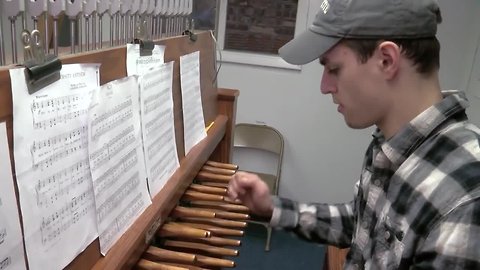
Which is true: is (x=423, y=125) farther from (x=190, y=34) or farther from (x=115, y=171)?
(x=190, y=34)

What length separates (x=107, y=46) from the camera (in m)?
0.82

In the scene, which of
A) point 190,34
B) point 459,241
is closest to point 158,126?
point 190,34

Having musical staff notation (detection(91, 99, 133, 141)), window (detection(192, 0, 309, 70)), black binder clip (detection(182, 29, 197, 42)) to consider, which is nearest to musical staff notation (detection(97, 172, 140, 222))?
musical staff notation (detection(91, 99, 133, 141))

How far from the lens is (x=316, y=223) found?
118cm

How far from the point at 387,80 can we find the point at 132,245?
22.6 inches

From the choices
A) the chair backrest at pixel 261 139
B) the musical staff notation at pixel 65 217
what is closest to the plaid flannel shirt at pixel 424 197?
the musical staff notation at pixel 65 217

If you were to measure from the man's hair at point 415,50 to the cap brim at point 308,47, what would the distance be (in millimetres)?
44

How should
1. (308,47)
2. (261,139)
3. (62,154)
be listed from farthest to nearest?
(261,139)
(308,47)
(62,154)

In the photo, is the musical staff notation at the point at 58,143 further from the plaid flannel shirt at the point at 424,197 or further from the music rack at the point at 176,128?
the plaid flannel shirt at the point at 424,197

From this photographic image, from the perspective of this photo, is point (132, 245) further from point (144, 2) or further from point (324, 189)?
point (324, 189)

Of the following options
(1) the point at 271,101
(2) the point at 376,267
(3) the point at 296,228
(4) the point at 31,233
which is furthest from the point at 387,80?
(1) the point at 271,101

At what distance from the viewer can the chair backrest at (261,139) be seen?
2.85m

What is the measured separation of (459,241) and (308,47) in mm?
454

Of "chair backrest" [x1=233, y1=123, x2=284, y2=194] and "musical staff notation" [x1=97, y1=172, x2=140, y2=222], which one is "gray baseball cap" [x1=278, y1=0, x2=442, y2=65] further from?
"chair backrest" [x1=233, y1=123, x2=284, y2=194]
